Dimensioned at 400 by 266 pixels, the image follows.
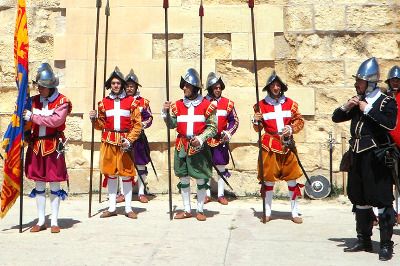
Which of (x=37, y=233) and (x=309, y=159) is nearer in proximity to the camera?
(x=37, y=233)

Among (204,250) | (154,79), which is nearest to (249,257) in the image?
(204,250)

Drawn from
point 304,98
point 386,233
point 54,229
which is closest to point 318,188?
point 304,98

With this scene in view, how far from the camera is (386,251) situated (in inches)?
198

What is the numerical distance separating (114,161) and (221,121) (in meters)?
1.87

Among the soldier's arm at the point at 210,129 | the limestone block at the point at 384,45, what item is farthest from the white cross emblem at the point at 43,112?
the limestone block at the point at 384,45

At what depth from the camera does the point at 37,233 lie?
20.1ft

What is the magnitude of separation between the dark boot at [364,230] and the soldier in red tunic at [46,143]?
3106 mm

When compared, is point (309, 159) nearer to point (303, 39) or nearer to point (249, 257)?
point (303, 39)

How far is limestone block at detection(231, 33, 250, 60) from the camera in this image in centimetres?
874

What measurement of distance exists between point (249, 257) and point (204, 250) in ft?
1.53

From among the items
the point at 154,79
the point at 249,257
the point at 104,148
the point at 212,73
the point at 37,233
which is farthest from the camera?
the point at 154,79

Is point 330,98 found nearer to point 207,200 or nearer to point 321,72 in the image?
point 321,72

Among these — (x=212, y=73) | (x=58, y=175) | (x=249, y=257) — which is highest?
(x=212, y=73)

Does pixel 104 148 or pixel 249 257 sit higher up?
pixel 104 148
